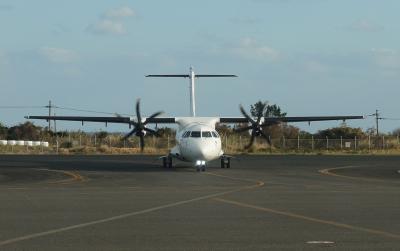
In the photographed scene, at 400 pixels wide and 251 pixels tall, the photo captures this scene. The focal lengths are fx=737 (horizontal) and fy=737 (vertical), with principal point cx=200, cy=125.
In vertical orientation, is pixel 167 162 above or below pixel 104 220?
above

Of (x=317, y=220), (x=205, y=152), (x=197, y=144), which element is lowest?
(x=317, y=220)

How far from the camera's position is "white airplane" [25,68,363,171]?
3494 cm

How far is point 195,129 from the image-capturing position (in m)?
35.8

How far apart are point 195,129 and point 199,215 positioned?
20831 millimetres

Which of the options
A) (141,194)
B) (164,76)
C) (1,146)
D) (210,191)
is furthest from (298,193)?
(1,146)

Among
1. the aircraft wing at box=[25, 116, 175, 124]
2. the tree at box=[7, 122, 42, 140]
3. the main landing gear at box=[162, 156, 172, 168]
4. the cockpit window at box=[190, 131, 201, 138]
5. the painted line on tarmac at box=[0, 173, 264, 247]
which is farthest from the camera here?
the tree at box=[7, 122, 42, 140]

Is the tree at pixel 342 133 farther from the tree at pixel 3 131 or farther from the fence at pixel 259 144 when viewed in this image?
the tree at pixel 3 131

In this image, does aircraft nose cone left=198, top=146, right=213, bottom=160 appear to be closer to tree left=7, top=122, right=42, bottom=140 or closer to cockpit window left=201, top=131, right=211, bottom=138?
cockpit window left=201, top=131, right=211, bottom=138

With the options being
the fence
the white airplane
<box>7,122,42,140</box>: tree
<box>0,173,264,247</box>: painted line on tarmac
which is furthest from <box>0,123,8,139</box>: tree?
<box>0,173,264,247</box>: painted line on tarmac

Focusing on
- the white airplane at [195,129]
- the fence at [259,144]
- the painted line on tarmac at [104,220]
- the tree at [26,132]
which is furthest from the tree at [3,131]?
the painted line on tarmac at [104,220]

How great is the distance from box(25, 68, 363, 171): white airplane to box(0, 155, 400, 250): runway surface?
7.69 meters

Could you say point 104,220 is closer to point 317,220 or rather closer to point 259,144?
point 317,220

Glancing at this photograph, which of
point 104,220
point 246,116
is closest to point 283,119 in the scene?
point 246,116

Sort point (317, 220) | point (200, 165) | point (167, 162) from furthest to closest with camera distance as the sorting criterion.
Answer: point (167, 162)
point (200, 165)
point (317, 220)
